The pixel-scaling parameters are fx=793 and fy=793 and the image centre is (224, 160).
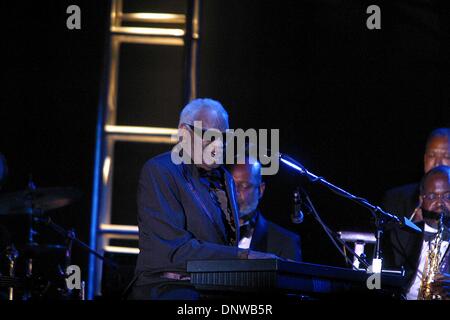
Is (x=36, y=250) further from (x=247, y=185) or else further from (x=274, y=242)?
(x=274, y=242)

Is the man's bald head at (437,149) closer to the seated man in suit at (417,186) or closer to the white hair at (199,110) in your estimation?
the seated man in suit at (417,186)

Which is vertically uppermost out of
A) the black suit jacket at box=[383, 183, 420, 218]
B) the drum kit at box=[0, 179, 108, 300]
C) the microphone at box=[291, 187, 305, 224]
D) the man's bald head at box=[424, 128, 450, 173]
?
the man's bald head at box=[424, 128, 450, 173]

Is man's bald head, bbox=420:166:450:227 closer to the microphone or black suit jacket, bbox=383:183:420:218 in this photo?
black suit jacket, bbox=383:183:420:218

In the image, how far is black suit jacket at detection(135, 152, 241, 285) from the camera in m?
3.58

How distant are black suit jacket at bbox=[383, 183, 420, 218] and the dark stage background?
1.22ft

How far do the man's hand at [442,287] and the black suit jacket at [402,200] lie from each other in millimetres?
949

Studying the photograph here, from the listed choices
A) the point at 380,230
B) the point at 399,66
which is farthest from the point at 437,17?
the point at 380,230

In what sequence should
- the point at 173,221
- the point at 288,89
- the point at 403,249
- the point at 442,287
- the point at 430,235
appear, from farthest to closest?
the point at 288,89
the point at 403,249
the point at 430,235
the point at 442,287
the point at 173,221

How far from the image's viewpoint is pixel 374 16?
6277 mm

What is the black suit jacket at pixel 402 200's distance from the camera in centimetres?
575

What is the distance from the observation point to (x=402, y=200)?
581 cm

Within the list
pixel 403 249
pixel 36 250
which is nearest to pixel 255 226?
pixel 403 249

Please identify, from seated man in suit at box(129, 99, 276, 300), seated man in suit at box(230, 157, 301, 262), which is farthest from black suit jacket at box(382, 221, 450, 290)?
seated man in suit at box(129, 99, 276, 300)

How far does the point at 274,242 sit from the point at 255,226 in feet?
0.62
